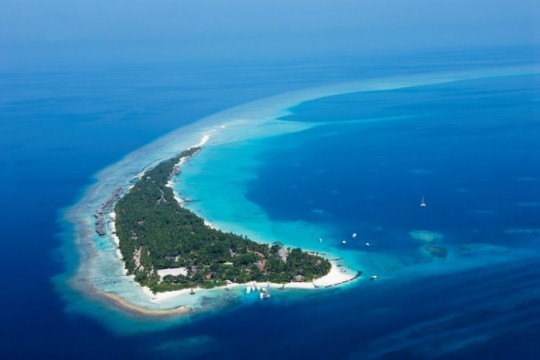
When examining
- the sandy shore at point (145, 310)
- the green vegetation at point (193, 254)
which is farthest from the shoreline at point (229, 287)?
the green vegetation at point (193, 254)

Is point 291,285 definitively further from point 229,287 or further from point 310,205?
point 310,205

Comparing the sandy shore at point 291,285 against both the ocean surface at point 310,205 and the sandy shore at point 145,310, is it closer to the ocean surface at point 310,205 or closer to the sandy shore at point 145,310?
the ocean surface at point 310,205

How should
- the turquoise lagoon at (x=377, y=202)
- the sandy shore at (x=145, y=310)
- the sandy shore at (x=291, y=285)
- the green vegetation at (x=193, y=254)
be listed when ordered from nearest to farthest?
the turquoise lagoon at (x=377, y=202), the sandy shore at (x=145, y=310), the sandy shore at (x=291, y=285), the green vegetation at (x=193, y=254)

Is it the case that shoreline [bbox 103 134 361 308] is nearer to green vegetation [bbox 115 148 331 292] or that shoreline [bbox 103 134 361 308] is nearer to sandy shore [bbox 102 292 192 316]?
sandy shore [bbox 102 292 192 316]

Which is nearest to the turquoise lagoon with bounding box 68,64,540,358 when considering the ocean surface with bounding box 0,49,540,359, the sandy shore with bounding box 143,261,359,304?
the ocean surface with bounding box 0,49,540,359

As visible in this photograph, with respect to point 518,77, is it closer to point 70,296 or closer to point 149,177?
point 149,177

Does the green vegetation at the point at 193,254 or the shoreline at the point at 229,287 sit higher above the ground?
the green vegetation at the point at 193,254

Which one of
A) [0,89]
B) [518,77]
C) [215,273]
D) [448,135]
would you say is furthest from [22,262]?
[518,77]
